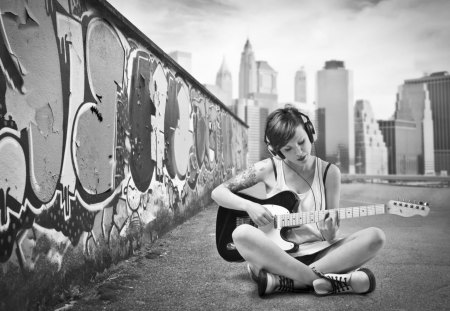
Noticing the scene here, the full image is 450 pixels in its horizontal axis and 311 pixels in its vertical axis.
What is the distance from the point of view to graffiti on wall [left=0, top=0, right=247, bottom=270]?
1.82 m

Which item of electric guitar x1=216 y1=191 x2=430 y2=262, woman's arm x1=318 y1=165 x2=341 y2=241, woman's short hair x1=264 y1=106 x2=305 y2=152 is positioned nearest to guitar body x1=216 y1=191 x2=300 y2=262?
electric guitar x1=216 y1=191 x2=430 y2=262

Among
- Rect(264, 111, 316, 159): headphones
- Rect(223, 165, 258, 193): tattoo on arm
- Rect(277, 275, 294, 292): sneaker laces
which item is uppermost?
Rect(264, 111, 316, 159): headphones

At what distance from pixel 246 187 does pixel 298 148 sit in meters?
0.47

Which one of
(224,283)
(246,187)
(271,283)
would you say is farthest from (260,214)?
(224,283)

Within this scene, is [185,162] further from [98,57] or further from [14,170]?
[14,170]

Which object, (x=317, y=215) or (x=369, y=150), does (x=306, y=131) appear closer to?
(x=317, y=215)

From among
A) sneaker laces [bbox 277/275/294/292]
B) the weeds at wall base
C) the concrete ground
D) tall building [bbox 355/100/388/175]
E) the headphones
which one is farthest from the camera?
tall building [bbox 355/100/388/175]

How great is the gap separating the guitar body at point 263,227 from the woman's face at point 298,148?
246 millimetres

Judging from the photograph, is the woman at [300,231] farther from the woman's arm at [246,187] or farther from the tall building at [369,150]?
the tall building at [369,150]

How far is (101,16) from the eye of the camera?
299 cm

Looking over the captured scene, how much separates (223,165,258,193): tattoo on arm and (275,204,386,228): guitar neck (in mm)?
357

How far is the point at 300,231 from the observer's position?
2475mm

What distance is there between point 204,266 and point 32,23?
7.71 feet

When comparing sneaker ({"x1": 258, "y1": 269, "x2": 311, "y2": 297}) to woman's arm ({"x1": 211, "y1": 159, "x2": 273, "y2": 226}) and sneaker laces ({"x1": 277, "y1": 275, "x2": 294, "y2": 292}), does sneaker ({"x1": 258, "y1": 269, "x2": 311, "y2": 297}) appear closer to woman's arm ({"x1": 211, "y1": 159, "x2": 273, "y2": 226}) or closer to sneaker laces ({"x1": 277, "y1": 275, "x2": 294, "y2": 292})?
sneaker laces ({"x1": 277, "y1": 275, "x2": 294, "y2": 292})
